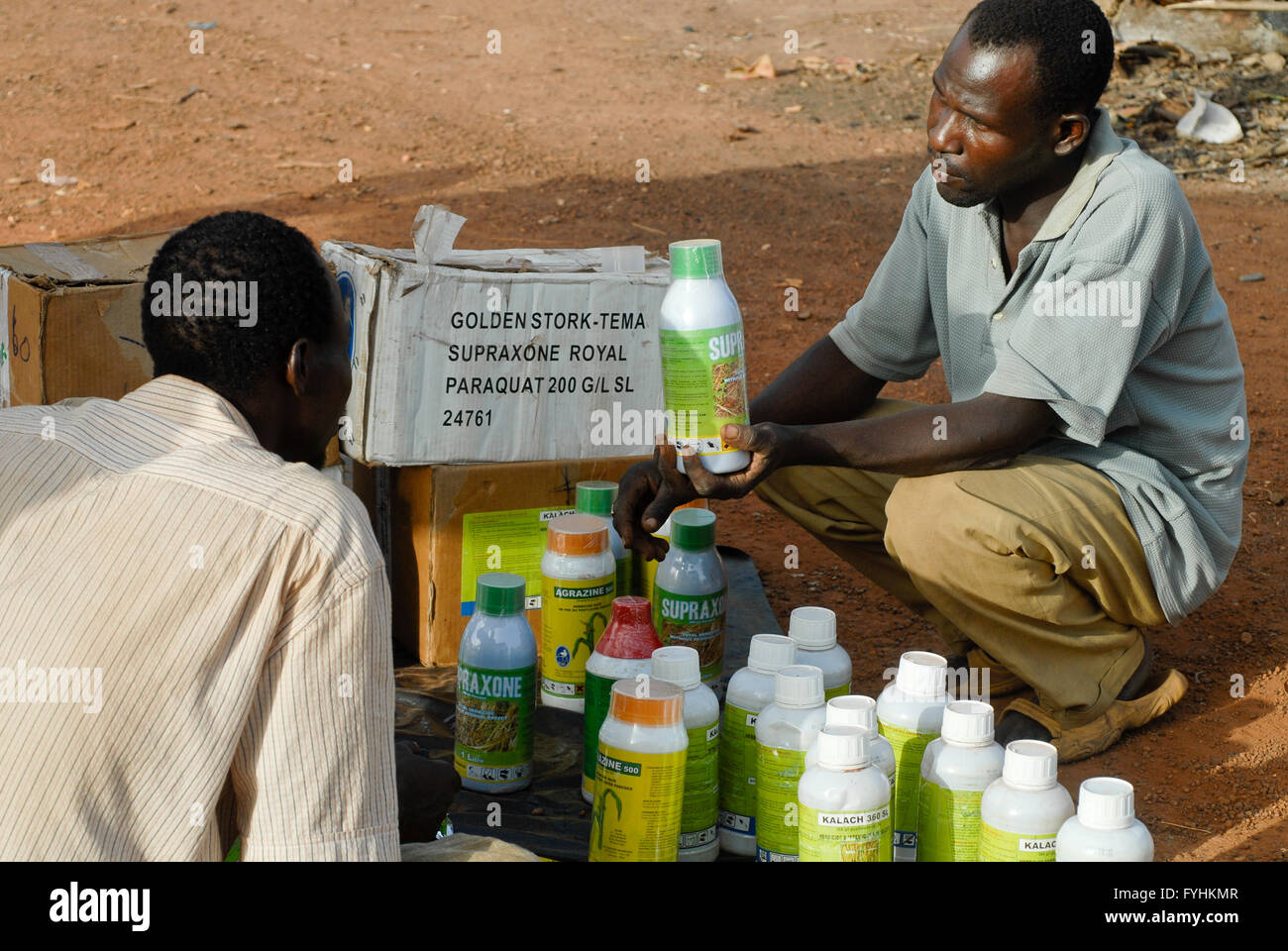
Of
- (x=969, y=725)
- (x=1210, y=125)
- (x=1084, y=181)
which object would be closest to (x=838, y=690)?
(x=969, y=725)

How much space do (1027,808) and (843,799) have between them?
11.3 inches

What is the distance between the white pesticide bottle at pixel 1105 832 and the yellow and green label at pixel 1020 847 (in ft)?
0.19

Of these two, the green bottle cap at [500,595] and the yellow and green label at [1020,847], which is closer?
the yellow and green label at [1020,847]

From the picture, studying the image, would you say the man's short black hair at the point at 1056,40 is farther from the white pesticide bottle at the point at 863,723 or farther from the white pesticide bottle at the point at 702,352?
the white pesticide bottle at the point at 863,723

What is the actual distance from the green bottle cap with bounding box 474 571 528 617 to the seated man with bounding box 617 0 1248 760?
404mm

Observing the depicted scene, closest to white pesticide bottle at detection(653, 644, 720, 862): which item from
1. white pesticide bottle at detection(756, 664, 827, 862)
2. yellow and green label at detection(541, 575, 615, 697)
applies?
white pesticide bottle at detection(756, 664, 827, 862)

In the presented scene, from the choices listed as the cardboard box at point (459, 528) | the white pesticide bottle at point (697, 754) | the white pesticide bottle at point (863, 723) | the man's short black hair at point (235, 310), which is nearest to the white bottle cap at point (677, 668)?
the white pesticide bottle at point (697, 754)

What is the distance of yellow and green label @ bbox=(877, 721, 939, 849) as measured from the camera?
255 centimetres

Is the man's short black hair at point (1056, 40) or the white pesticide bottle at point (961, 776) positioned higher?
the man's short black hair at point (1056, 40)

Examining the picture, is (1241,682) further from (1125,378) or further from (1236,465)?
(1125,378)

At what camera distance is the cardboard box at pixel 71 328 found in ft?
11.6

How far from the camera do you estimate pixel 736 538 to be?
477 centimetres
